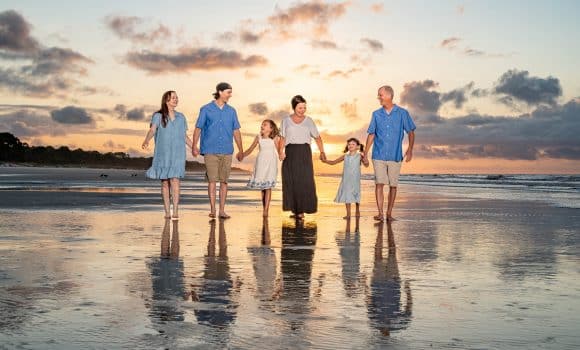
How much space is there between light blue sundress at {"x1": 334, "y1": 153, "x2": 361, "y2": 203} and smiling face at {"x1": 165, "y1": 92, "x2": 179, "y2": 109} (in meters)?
3.56

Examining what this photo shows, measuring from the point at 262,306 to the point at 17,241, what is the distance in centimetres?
489

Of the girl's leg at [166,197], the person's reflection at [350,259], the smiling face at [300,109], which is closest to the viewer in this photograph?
the person's reflection at [350,259]

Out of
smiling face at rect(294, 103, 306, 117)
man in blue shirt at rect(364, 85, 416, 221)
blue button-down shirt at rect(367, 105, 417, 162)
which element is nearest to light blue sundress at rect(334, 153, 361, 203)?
man in blue shirt at rect(364, 85, 416, 221)

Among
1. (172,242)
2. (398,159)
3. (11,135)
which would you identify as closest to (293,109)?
(398,159)

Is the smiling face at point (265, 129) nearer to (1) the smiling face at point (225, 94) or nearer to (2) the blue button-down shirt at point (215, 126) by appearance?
(2) the blue button-down shirt at point (215, 126)

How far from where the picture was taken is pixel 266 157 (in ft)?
49.1

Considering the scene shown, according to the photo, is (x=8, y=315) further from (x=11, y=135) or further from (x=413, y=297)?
(x=11, y=135)

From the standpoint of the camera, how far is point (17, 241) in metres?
9.19

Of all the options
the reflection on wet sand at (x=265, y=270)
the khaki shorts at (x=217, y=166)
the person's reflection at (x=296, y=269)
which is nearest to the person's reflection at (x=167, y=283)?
the reflection on wet sand at (x=265, y=270)

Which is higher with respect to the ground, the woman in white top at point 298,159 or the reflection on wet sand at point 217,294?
the woman in white top at point 298,159

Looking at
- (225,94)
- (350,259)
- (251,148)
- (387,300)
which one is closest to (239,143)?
(251,148)

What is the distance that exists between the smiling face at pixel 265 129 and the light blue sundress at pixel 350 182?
1623 mm

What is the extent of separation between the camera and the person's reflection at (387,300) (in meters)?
4.84

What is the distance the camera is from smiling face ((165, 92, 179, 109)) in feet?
43.7
